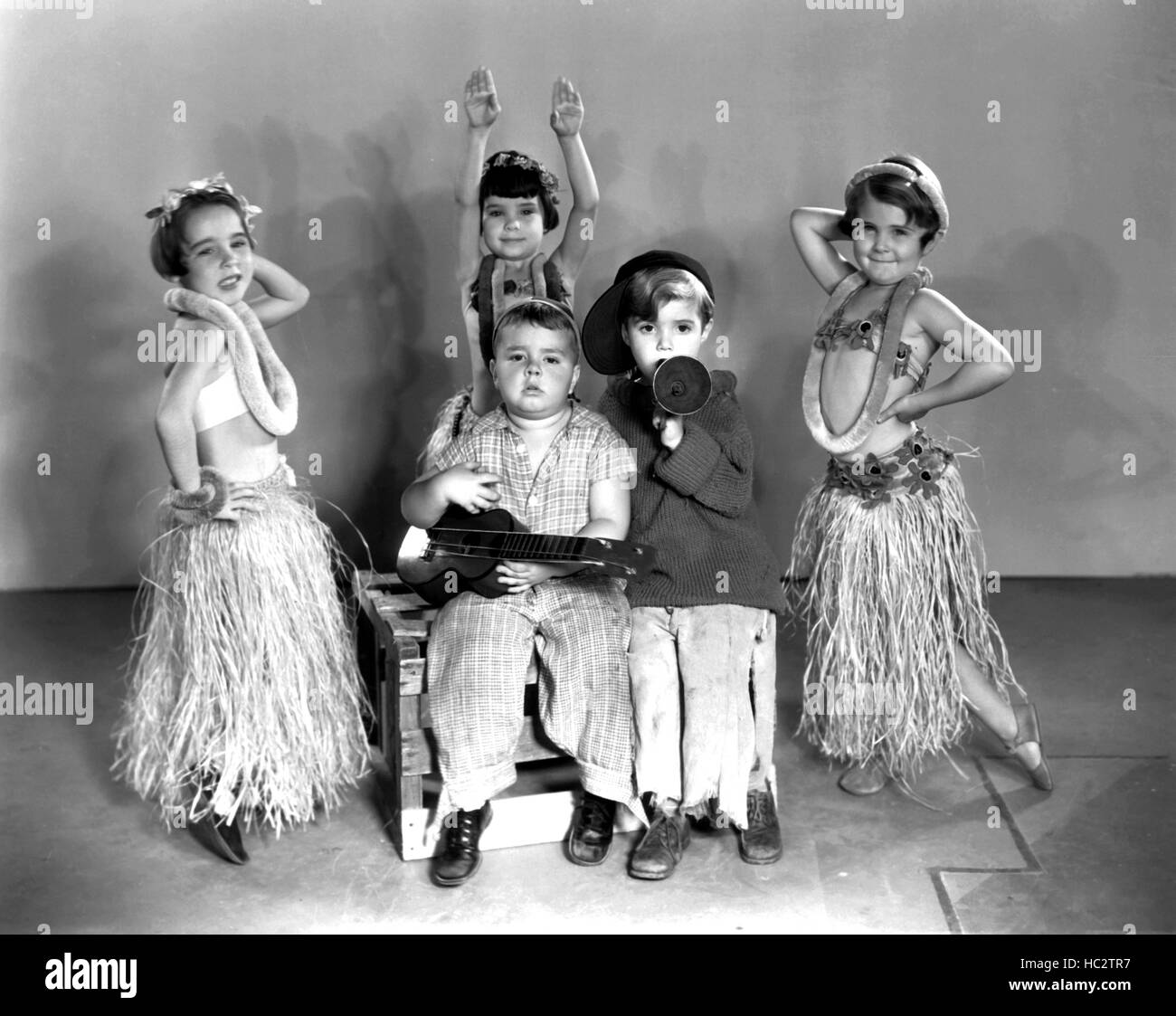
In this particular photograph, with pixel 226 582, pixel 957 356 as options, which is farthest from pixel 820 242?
pixel 226 582

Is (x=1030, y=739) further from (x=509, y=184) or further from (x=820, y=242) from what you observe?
(x=509, y=184)

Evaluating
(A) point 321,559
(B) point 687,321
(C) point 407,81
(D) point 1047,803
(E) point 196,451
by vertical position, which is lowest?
(D) point 1047,803

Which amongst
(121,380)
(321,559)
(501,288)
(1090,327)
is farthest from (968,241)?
(121,380)

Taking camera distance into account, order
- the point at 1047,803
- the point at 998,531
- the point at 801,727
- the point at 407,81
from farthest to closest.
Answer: the point at 998,531, the point at 407,81, the point at 801,727, the point at 1047,803

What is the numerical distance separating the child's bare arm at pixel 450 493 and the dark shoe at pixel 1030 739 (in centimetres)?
109

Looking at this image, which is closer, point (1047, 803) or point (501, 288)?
point (1047, 803)

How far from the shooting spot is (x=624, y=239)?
3586 millimetres

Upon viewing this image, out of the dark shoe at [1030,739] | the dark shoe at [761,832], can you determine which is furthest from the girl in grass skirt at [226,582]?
the dark shoe at [1030,739]

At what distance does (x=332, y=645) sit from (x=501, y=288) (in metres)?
0.82

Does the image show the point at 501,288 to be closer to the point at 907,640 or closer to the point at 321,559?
the point at 321,559

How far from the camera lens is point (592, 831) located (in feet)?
7.68

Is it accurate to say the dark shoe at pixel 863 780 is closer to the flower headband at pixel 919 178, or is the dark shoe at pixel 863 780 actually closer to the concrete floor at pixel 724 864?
the concrete floor at pixel 724 864

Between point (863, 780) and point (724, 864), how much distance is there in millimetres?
417

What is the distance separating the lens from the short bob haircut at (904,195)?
8.00ft
